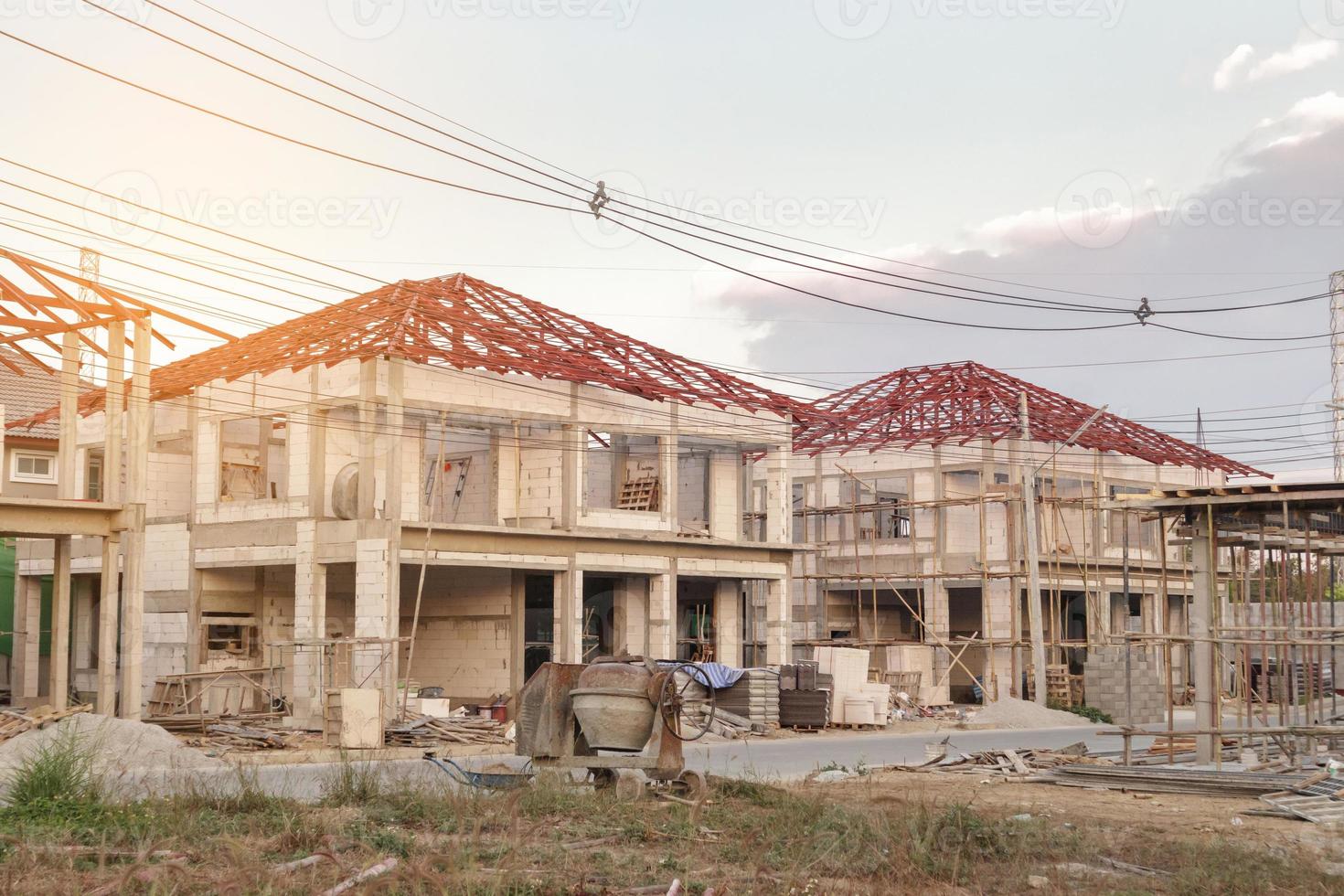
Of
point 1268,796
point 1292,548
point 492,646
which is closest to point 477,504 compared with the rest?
point 492,646

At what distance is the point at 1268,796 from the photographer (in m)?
17.2

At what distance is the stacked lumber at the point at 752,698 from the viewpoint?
32.3m

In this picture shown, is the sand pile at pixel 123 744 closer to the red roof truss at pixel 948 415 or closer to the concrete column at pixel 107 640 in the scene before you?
the concrete column at pixel 107 640

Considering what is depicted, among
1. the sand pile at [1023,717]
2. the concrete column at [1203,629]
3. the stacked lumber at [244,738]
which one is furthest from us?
the sand pile at [1023,717]

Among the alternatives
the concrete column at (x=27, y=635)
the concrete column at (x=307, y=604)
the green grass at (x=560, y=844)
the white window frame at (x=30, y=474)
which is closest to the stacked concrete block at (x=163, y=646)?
the concrete column at (x=307, y=604)

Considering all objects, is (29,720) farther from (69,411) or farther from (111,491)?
(69,411)

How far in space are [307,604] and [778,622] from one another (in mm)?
13005

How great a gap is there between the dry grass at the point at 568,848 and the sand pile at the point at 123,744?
8105 millimetres

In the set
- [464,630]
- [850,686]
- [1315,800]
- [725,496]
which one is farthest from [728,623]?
[1315,800]

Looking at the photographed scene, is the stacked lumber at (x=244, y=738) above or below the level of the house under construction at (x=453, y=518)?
below

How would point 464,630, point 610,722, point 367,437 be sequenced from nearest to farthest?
point 610,722 → point 367,437 → point 464,630

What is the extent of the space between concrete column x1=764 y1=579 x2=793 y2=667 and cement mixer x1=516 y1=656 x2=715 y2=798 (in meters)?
21.9

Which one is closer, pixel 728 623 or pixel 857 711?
pixel 857 711

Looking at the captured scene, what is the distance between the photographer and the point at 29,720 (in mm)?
25156
